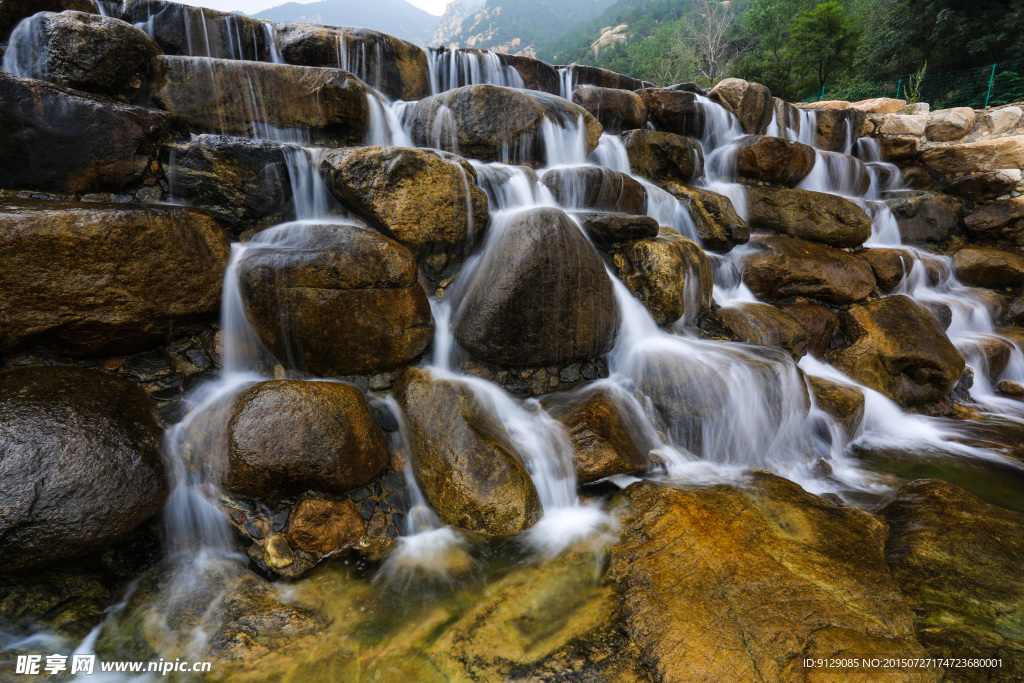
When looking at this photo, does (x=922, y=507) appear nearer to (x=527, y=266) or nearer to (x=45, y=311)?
(x=527, y=266)

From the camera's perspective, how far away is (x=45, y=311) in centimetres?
299

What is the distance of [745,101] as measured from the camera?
10078 millimetres

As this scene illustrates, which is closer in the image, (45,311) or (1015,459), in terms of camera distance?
(45,311)

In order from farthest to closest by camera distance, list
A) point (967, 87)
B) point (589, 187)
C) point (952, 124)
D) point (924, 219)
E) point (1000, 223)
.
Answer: point (967, 87), point (952, 124), point (924, 219), point (1000, 223), point (589, 187)

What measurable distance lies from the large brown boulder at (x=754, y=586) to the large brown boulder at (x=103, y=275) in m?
3.96

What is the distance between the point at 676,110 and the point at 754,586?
9.54m

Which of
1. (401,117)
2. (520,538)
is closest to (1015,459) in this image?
(520,538)

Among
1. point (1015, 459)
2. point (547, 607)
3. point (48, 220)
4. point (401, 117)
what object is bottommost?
point (1015, 459)

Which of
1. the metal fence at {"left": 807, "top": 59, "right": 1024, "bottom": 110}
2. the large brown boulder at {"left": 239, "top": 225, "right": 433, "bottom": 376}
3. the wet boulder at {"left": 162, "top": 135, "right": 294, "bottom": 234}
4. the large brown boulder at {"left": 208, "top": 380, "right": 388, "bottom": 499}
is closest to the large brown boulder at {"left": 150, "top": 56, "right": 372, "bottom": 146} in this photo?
the wet boulder at {"left": 162, "top": 135, "right": 294, "bottom": 234}

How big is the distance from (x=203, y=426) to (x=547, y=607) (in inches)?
107

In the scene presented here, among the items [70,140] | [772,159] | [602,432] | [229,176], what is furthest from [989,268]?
[70,140]

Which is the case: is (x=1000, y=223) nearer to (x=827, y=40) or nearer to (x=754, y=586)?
(x=754, y=586)

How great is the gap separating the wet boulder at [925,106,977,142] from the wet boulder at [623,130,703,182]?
27.9ft

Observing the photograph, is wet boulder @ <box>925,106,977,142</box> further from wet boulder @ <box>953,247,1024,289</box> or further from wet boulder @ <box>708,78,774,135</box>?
wet boulder @ <box>953,247,1024,289</box>
